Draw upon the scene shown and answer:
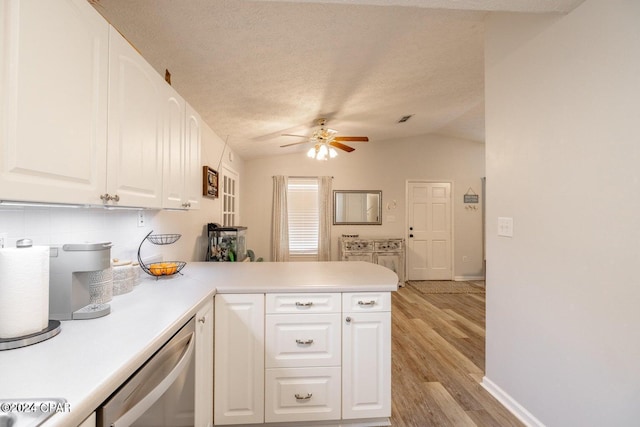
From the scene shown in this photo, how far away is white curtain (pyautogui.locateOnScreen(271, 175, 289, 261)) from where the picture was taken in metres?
5.56

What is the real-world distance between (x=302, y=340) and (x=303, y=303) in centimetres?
21

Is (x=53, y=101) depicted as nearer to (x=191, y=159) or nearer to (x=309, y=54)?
(x=191, y=159)

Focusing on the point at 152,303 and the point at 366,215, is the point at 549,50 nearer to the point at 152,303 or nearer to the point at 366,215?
the point at 152,303

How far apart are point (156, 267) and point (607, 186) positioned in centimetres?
243

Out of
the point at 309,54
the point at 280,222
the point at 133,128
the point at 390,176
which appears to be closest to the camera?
the point at 133,128

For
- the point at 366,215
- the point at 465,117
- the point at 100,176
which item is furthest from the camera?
the point at 366,215

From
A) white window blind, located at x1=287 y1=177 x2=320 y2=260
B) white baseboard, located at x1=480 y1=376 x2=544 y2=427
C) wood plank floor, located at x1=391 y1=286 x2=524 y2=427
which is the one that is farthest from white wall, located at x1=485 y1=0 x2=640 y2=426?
white window blind, located at x1=287 y1=177 x2=320 y2=260

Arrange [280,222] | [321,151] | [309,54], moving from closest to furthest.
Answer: [309,54], [321,151], [280,222]

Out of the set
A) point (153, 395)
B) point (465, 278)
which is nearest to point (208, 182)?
point (153, 395)

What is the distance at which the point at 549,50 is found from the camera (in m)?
1.64

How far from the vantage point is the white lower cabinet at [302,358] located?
1619 mm

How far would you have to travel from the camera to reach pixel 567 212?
1.54 meters

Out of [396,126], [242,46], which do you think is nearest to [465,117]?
[396,126]

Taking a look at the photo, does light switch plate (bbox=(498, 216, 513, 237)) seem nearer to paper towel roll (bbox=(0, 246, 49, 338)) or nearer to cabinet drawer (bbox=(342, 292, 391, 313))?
cabinet drawer (bbox=(342, 292, 391, 313))
